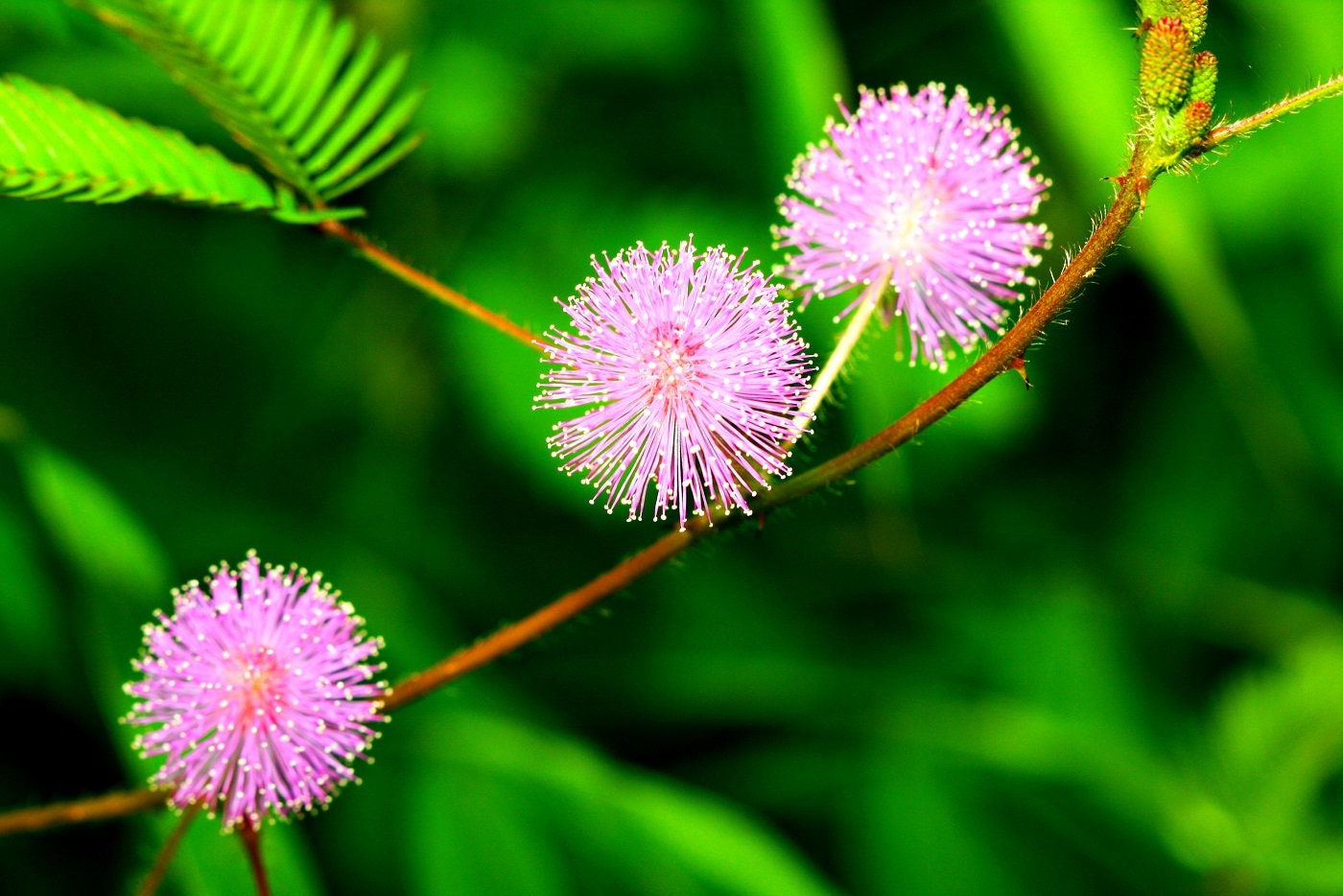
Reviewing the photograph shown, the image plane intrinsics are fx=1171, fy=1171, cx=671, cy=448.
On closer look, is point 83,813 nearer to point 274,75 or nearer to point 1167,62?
point 274,75

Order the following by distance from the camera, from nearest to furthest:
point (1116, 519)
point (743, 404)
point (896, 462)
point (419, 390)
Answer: point (743, 404)
point (896, 462)
point (419, 390)
point (1116, 519)

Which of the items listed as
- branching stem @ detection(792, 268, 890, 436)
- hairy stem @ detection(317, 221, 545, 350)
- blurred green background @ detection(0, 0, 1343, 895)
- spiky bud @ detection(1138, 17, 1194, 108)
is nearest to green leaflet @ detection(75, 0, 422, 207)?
hairy stem @ detection(317, 221, 545, 350)

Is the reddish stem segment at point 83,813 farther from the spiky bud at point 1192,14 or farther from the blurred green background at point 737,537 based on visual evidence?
the spiky bud at point 1192,14

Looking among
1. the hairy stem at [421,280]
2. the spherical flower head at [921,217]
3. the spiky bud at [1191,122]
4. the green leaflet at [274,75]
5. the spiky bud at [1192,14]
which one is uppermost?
the spherical flower head at [921,217]

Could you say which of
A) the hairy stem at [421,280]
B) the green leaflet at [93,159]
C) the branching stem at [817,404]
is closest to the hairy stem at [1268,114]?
the branching stem at [817,404]

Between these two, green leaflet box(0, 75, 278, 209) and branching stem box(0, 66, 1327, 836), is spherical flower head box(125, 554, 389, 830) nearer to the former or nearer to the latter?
branching stem box(0, 66, 1327, 836)

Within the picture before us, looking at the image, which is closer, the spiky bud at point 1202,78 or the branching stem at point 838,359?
the spiky bud at point 1202,78


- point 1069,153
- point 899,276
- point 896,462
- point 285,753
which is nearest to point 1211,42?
→ point 1069,153

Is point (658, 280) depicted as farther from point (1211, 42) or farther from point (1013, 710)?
point (1013, 710)
